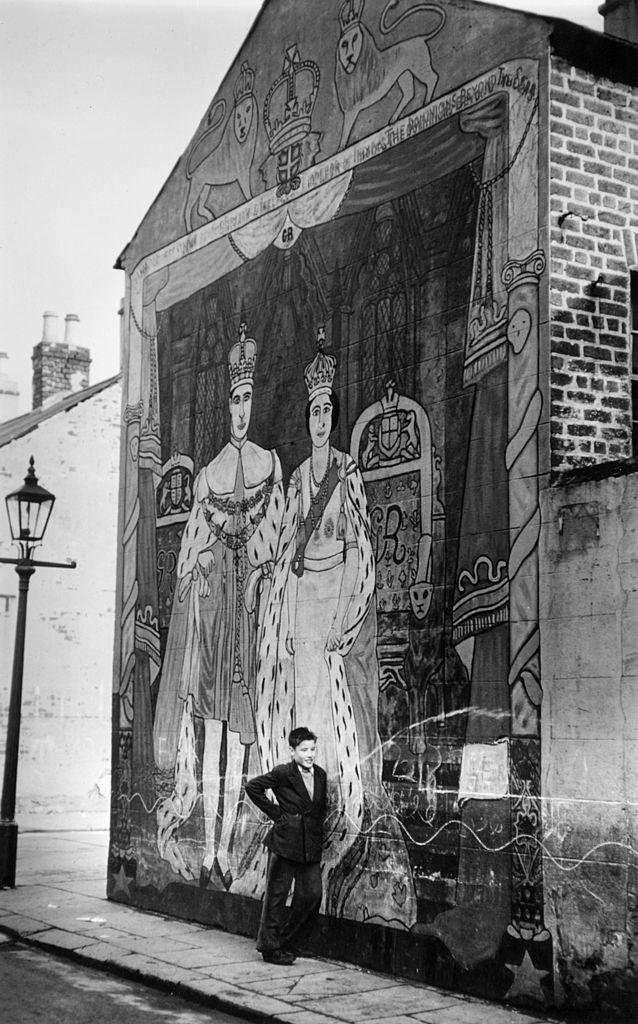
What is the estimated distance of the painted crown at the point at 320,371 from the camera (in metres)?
9.89

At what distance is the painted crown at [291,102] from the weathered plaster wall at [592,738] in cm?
459

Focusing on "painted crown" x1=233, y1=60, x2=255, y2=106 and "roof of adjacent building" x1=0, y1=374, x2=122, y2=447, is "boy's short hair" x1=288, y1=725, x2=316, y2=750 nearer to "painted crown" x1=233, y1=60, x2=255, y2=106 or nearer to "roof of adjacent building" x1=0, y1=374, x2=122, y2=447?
"painted crown" x1=233, y1=60, x2=255, y2=106

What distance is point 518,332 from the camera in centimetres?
800

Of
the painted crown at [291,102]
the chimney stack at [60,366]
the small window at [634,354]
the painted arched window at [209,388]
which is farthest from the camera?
the chimney stack at [60,366]

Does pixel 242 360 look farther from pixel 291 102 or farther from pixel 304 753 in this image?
pixel 304 753

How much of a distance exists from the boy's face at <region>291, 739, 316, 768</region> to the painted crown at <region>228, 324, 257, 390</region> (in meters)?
3.23

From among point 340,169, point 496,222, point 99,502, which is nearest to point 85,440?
point 99,502

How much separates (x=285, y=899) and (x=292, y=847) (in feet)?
1.21

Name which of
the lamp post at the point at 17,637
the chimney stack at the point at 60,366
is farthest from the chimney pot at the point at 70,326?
the lamp post at the point at 17,637

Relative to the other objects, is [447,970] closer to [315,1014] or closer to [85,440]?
[315,1014]

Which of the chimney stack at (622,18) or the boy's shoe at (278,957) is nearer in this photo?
the boy's shoe at (278,957)

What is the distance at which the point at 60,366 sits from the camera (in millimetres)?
24812

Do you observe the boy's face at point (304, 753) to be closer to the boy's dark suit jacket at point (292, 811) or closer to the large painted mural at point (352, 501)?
the boy's dark suit jacket at point (292, 811)

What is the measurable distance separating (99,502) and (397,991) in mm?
14088
